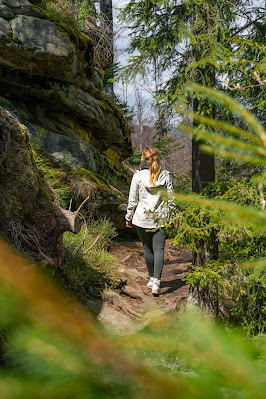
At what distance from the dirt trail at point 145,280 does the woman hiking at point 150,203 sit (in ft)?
0.78

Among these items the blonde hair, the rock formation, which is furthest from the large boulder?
the blonde hair

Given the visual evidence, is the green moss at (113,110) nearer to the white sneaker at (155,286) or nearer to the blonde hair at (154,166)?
the blonde hair at (154,166)

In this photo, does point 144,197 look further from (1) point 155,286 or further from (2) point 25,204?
(2) point 25,204

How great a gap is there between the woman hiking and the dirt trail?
0.24 m

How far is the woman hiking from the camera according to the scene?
4.71 m

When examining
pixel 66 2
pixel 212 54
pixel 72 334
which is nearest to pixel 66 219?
pixel 212 54

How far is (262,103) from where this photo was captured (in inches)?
119

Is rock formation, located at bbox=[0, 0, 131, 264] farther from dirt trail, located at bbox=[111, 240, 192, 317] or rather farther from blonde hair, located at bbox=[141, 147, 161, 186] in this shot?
blonde hair, located at bbox=[141, 147, 161, 186]

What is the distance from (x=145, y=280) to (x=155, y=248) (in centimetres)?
129

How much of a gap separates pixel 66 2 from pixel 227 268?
9.57m

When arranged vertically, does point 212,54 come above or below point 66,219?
above

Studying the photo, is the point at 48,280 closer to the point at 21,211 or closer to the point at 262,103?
the point at 21,211

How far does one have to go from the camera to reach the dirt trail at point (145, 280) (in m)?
4.52

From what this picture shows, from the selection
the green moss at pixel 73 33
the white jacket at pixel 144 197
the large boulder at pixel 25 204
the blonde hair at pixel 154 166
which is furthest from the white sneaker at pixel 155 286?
the green moss at pixel 73 33
